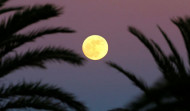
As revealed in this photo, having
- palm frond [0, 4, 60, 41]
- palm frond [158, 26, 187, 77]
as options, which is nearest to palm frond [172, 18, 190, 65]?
palm frond [158, 26, 187, 77]

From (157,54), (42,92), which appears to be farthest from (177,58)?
(42,92)

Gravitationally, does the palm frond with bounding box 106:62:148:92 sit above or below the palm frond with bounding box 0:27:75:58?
below

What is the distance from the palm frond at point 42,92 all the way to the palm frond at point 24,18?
4.60 ft

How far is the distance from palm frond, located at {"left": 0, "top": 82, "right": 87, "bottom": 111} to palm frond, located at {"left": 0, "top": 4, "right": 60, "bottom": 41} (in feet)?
4.60

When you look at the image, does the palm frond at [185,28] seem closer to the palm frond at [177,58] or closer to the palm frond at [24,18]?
the palm frond at [177,58]

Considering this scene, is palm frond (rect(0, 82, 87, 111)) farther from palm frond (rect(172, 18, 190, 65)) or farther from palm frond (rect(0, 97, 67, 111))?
palm frond (rect(172, 18, 190, 65))

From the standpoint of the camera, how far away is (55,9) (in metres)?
11.9

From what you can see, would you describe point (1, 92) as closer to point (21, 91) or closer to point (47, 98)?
point (21, 91)

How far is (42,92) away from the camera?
41.7 feet

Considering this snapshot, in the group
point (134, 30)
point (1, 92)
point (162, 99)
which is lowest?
point (162, 99)

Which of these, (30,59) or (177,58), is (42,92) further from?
(177,58)

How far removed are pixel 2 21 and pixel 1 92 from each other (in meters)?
1.81

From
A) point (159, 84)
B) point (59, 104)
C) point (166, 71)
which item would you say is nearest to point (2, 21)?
point (59, 104)

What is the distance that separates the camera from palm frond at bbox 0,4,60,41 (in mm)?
11812
